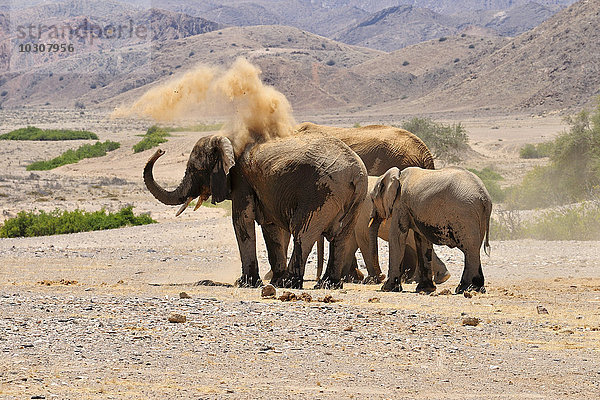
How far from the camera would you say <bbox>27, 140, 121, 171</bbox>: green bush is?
4689cm

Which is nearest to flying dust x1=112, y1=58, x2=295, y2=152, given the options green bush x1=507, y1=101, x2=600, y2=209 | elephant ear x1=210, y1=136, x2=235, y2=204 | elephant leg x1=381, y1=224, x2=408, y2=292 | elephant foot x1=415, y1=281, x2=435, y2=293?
elephant ear x1=210, y1=136, x2=235, y2=204

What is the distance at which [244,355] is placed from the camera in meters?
7.31

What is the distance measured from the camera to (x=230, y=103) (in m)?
12.6

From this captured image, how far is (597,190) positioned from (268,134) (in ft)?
43.3

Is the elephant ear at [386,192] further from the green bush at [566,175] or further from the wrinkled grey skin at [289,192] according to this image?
the green bush at [566,175]

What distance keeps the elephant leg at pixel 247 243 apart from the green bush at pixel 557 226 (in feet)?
29.1

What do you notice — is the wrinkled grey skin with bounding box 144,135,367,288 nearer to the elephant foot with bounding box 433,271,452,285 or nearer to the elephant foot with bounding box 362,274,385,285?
the elephant foot with bounding box 362,274,385,285

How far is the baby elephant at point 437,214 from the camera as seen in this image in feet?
38.5

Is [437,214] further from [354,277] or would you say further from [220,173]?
[220,173]

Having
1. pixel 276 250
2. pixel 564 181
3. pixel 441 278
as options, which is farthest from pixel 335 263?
pixel 564 181

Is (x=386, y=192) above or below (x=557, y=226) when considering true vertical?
above

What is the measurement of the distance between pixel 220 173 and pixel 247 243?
973 millimetres

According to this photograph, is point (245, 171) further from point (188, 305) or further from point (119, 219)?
point (119, 219)

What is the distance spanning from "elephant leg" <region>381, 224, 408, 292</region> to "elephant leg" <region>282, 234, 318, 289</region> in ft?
3.46
